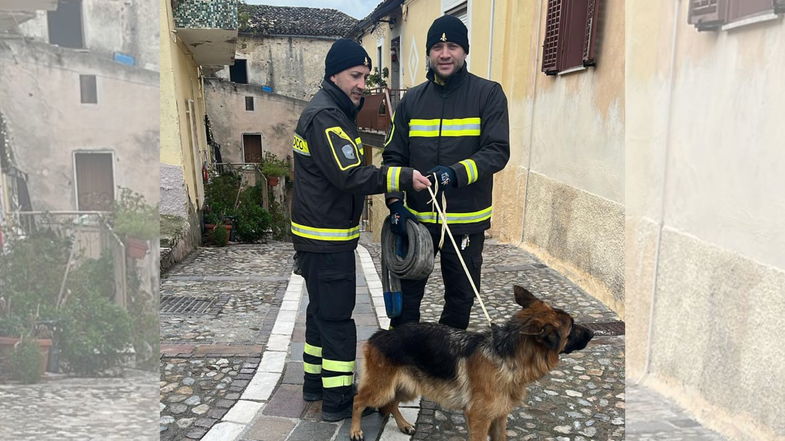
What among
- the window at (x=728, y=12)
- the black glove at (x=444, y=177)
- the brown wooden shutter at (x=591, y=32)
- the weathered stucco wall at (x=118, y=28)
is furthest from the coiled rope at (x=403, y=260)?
the brown wooden shutter at (x=591, y=32)

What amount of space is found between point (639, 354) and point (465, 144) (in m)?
2.31

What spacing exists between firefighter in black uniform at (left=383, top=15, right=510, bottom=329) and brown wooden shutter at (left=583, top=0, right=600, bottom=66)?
3.09m

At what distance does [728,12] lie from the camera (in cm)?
346

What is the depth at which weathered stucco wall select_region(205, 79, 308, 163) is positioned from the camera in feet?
74.6

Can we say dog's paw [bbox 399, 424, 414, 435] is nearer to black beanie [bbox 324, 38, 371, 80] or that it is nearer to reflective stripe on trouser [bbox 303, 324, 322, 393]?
reflective stripe on trouser [bbox 303, 324, 322, 393]

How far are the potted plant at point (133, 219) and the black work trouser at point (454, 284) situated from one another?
1.69m

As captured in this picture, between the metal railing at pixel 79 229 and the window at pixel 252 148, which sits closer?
the metal railing at pixel 79 229

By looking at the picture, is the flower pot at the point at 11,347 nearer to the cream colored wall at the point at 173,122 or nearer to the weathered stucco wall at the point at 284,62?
the cream colored wall at the point at 173,122

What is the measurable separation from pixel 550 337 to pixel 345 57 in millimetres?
1903

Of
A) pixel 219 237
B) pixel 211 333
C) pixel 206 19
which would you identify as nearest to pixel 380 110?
pixel 206 19

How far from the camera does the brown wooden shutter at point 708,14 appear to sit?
351 cm

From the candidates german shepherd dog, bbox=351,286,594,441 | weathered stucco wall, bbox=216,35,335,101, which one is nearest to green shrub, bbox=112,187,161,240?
german shepherd dog, bbox=351,286,594,441

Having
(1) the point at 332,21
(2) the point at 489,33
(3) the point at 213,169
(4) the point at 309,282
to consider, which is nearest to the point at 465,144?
(4) the point at 309,282

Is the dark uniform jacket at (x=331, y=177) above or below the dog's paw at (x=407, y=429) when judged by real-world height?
above
